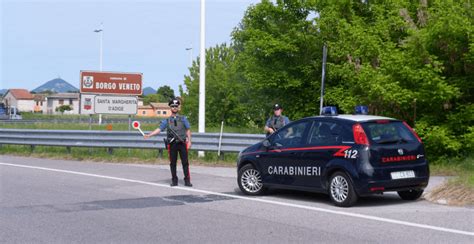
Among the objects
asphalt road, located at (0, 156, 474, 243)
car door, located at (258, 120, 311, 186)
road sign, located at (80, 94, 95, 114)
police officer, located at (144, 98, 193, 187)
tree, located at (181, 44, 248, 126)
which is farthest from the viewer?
tree, located at (181, 44, 248, 126)

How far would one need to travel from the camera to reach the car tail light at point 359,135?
986cm

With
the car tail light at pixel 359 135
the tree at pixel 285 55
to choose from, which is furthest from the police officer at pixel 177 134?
the tree at pixel 285 55

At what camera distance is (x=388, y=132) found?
33.5ft

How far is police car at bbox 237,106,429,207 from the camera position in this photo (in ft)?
32.1

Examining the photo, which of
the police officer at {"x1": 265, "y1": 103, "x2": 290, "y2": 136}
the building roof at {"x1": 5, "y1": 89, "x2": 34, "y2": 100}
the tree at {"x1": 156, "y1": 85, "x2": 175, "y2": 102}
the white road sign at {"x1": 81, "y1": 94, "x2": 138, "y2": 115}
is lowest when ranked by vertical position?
the police officer at {"x1": 265, "y1": 103, "x2": 290, "y2": 136}

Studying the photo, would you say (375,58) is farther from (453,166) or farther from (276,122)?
(276,122)

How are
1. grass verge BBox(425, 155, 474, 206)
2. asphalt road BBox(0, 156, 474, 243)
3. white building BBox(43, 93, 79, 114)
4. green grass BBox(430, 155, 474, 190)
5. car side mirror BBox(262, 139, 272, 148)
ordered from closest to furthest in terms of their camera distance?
asphalt road BBox(0, 156, 474, 243) < grass verge BBox(425, 155, 474, 206) < car side mirror BBox(262, 139, 272, 148) < green grass BBox(430, 155, 474, 190) < white building BBox(43, 93, 79, 114)

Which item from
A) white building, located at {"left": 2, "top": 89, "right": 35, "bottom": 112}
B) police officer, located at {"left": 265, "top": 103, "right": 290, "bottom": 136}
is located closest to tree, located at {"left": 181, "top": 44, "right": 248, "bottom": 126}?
police officer, located at {"left": 265, "top": 103, "right": 290, "bottom": 136}

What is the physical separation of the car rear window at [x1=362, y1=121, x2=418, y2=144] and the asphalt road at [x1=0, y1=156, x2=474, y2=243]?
102cm

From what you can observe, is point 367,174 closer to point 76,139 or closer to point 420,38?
point 420,38

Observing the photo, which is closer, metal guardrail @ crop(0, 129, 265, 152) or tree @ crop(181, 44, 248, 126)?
metal guardrail @ crop(0, 129, 265, 152)

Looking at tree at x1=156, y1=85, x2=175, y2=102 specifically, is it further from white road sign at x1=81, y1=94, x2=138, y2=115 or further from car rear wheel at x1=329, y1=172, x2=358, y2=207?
car rear wheel at x1=329, y1=172, x2=358, y2=207

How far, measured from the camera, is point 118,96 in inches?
897

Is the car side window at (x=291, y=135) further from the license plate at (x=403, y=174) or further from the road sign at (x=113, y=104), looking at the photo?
the road sign at (x=113, y=104)
